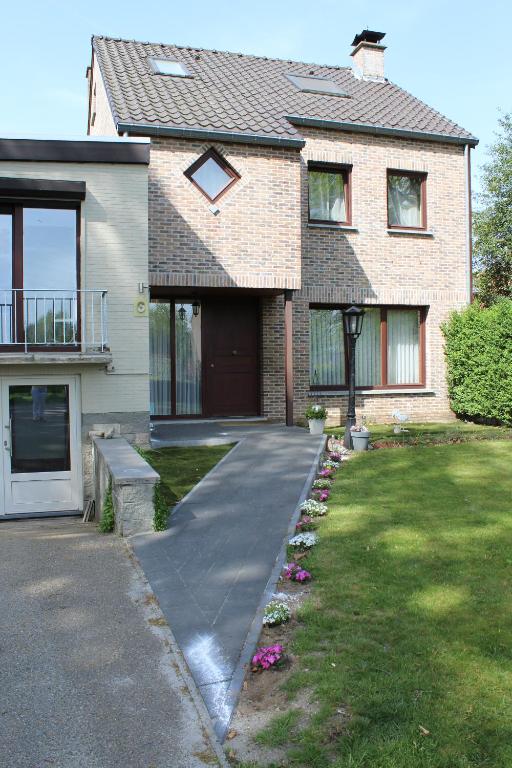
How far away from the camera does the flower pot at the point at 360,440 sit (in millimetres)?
10617

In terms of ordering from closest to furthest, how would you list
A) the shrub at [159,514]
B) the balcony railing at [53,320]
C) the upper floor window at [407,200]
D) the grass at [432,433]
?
the shrub at [159,514] → the balcony railing at [53,320] → the grass at [432,433] → the upper floor window at [407,200]

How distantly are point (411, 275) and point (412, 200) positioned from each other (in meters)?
1.84

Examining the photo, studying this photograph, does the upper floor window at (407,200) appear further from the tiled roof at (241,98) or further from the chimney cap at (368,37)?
the chimney cap at (368,37)

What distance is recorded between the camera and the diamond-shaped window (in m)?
12.5

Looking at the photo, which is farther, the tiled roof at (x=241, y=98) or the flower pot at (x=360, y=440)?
the tiled roof at (x=241, y=98)

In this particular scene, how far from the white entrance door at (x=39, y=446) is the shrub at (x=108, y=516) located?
2.98m

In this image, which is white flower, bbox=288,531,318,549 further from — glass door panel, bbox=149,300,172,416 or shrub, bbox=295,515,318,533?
glass door panel, bbox=149,300,172,416

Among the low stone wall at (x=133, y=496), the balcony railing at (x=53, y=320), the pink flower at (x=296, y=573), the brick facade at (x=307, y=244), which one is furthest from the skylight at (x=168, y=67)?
the pink flower at (x=296, y=573)

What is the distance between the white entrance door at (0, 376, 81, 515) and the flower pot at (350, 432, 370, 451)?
4276 millimetres

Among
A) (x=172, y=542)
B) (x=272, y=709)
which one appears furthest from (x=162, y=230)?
(x=272, y=709)

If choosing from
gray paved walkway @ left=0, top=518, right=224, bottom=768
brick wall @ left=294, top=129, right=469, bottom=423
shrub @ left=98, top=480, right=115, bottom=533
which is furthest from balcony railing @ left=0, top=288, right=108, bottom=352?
brick wall @ left=294, top=129, right=469, bottom=423

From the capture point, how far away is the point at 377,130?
48.1 ft

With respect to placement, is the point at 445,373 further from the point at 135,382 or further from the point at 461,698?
the point at 461,698

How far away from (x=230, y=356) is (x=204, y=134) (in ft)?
14.2
